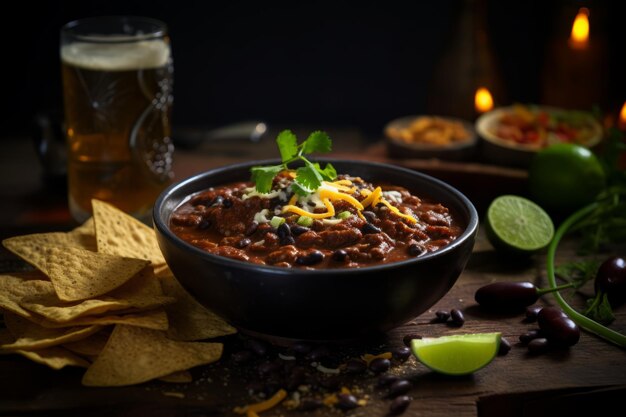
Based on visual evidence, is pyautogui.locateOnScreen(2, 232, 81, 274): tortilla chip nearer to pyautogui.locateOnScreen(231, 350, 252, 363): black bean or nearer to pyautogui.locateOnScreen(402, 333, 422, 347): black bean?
pyautogui.locateOnScreen(231, 350, 252, 363): black bean

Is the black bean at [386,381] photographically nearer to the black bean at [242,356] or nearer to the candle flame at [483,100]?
the black bean at [242,356]

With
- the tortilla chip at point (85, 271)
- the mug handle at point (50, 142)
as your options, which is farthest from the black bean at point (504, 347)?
the mug handle at point (50, 142)

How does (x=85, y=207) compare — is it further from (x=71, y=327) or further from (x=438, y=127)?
(x=438, y=127)

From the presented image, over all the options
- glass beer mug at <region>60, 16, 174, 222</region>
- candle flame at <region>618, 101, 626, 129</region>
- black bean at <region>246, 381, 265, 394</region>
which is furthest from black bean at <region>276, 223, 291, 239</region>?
candle flame at <region>618, 101, 626, 129</region>

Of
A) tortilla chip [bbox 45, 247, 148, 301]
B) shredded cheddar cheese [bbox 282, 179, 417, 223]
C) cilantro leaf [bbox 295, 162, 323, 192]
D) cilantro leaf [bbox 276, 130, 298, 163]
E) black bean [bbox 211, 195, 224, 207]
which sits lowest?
tortilla chip [bbox 45, 247, 148, 301]

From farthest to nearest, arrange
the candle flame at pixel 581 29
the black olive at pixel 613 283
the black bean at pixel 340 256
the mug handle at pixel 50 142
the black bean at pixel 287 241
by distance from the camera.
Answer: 1. the candle flame at pixel 581 29
2. the mug handle at pixel 50 142
3. the black olive at pixel 613 283
4. the black bean at pixel 287 241
5. the black bean at pixel 340 256

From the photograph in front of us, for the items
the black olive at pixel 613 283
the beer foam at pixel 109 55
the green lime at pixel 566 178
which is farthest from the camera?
the green lime at pixel 566 178

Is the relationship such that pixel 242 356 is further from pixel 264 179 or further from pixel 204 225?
pixel 264 179
